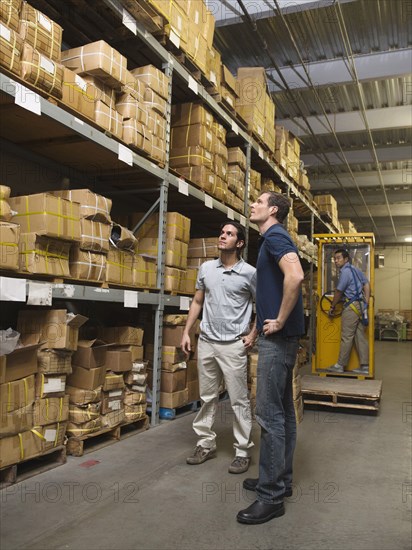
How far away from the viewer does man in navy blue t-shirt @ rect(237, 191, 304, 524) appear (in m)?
2.72

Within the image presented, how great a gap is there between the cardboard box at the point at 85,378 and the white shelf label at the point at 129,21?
9.95ft

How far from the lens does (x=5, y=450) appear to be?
2979 millimetres

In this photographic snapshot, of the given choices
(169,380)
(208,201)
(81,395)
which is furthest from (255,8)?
(81,395)

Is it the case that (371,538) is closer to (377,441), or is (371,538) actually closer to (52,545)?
(52,545)

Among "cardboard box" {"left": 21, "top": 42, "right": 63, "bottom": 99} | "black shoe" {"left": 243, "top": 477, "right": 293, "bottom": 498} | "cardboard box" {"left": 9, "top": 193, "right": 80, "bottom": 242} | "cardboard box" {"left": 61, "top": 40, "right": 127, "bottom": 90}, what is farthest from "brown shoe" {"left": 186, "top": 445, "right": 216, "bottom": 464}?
A: "cardboard box" {"left": 61, "top": 40, "right": 127, "bottom": 90}

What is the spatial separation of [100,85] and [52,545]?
3439mm

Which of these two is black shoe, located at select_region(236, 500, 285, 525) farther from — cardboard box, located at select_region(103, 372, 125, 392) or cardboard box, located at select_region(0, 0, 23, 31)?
cardboard box, located at select_region(0, 0, 23, 31)

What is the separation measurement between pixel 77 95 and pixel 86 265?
134 centimetres

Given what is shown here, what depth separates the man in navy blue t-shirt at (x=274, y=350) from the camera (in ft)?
8.91

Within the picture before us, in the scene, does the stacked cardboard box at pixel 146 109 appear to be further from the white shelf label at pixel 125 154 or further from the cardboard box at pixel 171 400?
the cardboard box at pixel 171 400

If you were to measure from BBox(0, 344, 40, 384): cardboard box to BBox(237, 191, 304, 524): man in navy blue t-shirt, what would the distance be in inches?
→ 62.7

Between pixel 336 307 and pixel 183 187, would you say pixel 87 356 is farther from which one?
pixel 336 307

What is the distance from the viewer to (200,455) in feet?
12.1

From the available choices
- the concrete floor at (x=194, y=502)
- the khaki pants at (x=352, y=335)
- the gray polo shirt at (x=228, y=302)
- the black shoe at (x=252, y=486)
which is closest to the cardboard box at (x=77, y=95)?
the gray polo shirt at (x=228, y=302)
